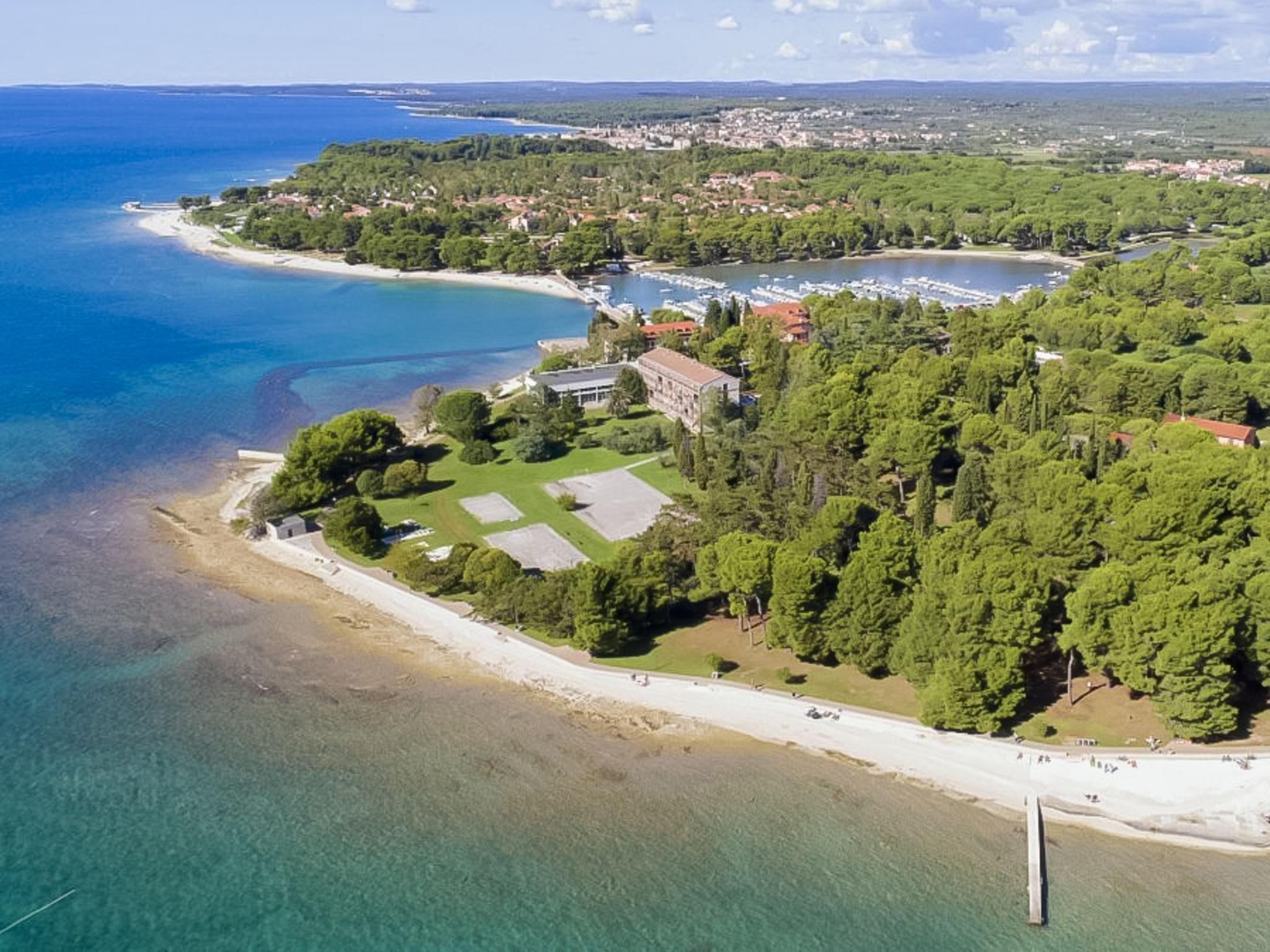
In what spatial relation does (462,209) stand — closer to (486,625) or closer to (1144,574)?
(486,625)

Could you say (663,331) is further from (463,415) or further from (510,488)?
(510,488)

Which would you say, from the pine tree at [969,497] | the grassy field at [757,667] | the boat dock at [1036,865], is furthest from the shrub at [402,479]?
the boat dock at [1036,865]

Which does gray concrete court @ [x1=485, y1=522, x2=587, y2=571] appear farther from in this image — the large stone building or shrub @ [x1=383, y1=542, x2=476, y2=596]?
the large stone building

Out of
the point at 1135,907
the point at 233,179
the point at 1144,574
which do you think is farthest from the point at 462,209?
the point at 1135,907

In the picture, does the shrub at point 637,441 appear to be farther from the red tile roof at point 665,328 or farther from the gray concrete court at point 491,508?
the red tile roof at point 665,328

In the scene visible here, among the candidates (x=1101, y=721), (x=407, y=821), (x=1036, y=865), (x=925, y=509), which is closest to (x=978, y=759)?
(x=1036, y=865)

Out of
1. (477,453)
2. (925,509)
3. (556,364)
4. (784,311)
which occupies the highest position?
(784,311)

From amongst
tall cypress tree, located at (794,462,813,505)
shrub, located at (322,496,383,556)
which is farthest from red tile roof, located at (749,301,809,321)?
shrub, located at (322,496,383,556)
